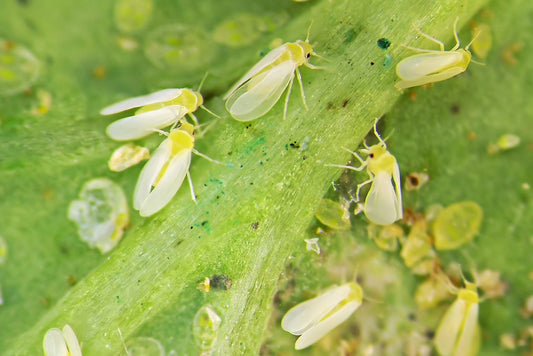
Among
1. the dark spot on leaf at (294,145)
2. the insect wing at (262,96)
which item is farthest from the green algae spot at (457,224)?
the insect wing at (262,96)

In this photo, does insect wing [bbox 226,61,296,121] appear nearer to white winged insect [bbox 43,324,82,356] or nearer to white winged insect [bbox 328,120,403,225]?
white winged insect [bbox 328,120,403,225]

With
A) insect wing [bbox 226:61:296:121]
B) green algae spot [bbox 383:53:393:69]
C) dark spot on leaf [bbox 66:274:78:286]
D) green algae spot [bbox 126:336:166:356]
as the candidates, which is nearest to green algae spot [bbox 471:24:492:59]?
green algae spot [bbox 383:53:393:69]

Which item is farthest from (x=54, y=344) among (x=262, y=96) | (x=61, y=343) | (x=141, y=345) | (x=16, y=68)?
(x=262, y=96)

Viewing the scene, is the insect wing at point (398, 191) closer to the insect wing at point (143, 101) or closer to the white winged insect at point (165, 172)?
the white winged insect at point (165, 172)

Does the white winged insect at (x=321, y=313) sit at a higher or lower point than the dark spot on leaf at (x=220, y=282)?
lower

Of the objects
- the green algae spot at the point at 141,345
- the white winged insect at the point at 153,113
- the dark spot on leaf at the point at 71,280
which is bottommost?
the green algae spot at the point at 141,345

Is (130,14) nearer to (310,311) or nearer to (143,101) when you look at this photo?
(143,101)

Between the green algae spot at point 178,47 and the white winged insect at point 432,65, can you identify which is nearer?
the white winged insect at point 432,65
